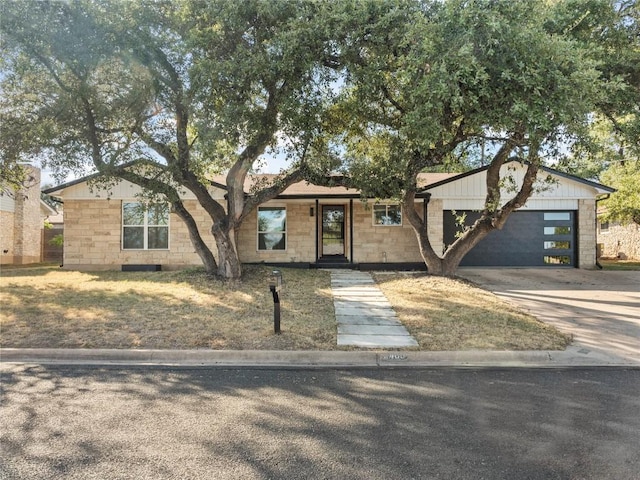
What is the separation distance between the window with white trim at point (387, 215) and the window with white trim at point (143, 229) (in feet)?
25.9

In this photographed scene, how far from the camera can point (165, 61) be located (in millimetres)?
9188

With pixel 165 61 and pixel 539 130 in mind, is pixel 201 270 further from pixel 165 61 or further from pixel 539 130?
pixel 539 130

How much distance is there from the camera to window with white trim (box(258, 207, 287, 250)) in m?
15.8

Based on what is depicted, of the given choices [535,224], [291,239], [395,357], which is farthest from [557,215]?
[395,357]

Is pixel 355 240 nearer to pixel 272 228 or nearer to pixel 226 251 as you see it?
pixel 272 228

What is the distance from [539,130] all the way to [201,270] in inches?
373

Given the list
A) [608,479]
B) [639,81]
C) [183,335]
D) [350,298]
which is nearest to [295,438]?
[608,479]

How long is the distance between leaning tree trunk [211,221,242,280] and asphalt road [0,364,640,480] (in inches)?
233

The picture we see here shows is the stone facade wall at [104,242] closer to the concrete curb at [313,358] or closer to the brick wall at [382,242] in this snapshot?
the brick wall at [382,242]

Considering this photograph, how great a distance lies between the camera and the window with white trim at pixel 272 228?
622 inches

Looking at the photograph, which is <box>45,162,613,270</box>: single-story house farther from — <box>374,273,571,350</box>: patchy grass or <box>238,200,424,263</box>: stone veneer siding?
<box>374,273,571,350</box>: patchy grass

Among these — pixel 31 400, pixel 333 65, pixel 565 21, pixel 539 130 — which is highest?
pixel 565 21

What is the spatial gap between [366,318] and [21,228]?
69.2ft

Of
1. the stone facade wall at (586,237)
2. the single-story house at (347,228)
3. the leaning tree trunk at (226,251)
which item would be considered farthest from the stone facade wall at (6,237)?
the stone facade wall at (586,237)
